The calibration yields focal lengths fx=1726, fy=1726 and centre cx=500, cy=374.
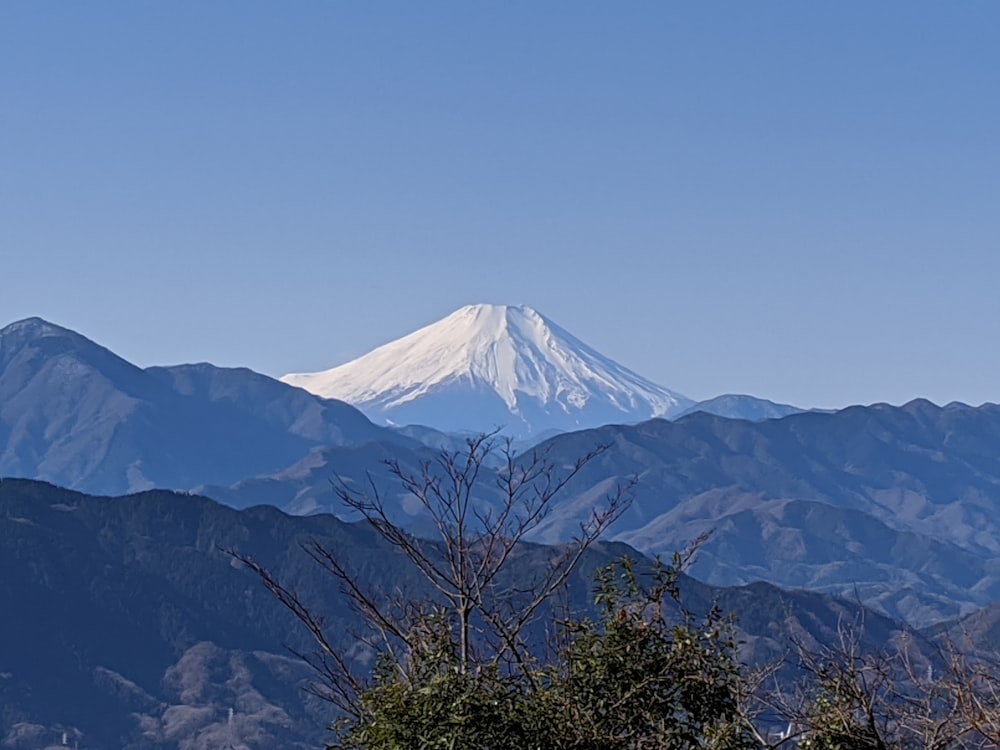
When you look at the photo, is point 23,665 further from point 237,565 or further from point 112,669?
point 237,565

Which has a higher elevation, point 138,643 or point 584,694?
point 584,694

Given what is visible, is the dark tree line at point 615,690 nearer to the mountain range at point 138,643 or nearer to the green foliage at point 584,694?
the green foliage at point 584,694

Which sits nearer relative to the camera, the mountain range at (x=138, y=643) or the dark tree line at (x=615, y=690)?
the dark tree line at (x=615, y=690)

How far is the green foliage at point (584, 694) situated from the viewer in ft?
35.2

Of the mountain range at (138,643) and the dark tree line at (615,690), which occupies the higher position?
the dark tree line at (615,690)

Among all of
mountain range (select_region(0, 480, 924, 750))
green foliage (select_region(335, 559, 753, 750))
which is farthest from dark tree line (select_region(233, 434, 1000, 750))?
mountain range (select_region(0, 480, 924, 750))

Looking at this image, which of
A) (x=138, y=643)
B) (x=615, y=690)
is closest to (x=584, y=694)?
(x=615, y=690)

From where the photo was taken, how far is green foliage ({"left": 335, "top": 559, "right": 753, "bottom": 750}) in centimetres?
1073

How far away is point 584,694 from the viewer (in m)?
11.2

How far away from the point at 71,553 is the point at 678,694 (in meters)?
178

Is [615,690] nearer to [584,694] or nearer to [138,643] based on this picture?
[584,694]

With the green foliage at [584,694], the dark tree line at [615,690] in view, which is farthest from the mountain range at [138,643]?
the green foliage at [584,694]

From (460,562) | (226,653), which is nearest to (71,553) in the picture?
(226,653)

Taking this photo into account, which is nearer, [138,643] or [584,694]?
[584,694]
